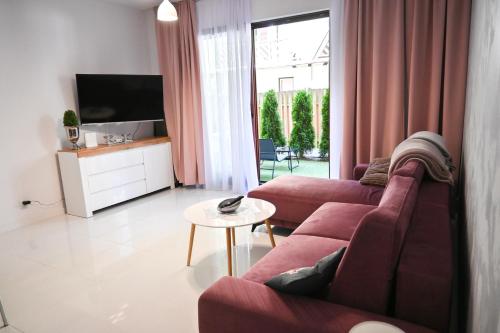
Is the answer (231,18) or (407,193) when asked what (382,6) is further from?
(407,193)

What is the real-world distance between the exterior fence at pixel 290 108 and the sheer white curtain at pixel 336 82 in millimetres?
2602

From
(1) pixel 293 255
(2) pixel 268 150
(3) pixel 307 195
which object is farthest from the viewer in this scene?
(2) pixel 268 150

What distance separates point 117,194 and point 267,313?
11.8ft

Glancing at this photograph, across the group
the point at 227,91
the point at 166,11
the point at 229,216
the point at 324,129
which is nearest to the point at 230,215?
the point at 229,216

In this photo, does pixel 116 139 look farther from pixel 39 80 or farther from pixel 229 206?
pixel 229 206

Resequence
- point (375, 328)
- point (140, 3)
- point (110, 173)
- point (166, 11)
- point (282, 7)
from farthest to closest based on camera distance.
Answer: point (140, 3) → point (110, 173) → point (282, 7) → point (166, 11) → point (375, 328)

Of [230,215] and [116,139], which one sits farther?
[116,139]

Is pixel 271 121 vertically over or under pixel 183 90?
under

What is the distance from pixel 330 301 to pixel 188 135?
4.04 meters

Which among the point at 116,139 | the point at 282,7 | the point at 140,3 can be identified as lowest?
the point at 116,139

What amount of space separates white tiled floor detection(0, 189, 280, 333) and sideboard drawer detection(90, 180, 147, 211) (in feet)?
0.57

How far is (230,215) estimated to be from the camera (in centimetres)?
250

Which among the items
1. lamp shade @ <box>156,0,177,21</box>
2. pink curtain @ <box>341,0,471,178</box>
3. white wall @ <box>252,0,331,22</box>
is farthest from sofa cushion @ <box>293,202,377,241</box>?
white wall @ <box>252,0,331,22</box>

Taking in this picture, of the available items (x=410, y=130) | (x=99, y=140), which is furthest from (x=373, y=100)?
(x=99, y=140)
